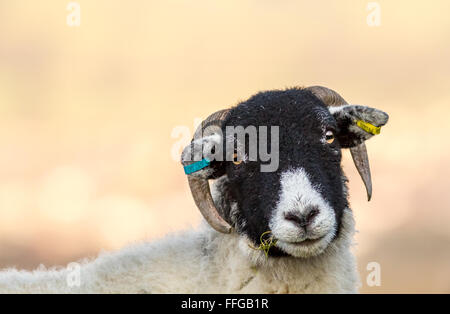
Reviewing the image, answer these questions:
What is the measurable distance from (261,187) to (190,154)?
136 centimetres

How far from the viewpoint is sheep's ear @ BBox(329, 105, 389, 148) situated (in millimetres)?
9727

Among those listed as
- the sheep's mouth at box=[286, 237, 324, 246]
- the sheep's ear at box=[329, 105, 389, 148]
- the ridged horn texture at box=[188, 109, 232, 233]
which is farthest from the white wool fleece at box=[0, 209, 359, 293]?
the sheep's ear at box=[329, 105, 389, 148]

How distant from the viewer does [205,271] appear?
931 cm

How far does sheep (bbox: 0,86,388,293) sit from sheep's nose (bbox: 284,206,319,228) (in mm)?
302

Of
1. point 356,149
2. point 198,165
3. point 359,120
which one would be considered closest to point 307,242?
point 198,165

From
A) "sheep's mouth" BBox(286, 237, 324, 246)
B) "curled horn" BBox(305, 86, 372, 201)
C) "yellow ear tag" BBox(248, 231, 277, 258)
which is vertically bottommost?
"yellow ear tag" BBox(248, 231, 277, 258)

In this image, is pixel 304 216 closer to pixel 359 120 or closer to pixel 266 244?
pixel 266 244

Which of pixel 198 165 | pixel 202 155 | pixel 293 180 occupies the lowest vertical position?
pixel 293 180

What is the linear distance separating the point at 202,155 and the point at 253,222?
1.37 meters

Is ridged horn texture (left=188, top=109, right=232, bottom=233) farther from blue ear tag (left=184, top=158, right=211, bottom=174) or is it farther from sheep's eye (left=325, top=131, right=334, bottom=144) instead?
sheep's eye (left=325, top=131, right=334, bottom=144)

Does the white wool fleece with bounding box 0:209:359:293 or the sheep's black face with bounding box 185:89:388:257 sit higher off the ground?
the sheep's black face with bounding box 185:89:388:257

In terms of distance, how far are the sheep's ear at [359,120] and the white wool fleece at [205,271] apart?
140 centimetres

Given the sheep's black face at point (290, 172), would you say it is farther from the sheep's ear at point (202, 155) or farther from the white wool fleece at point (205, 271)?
the white wool fleece at point (205, 271)
